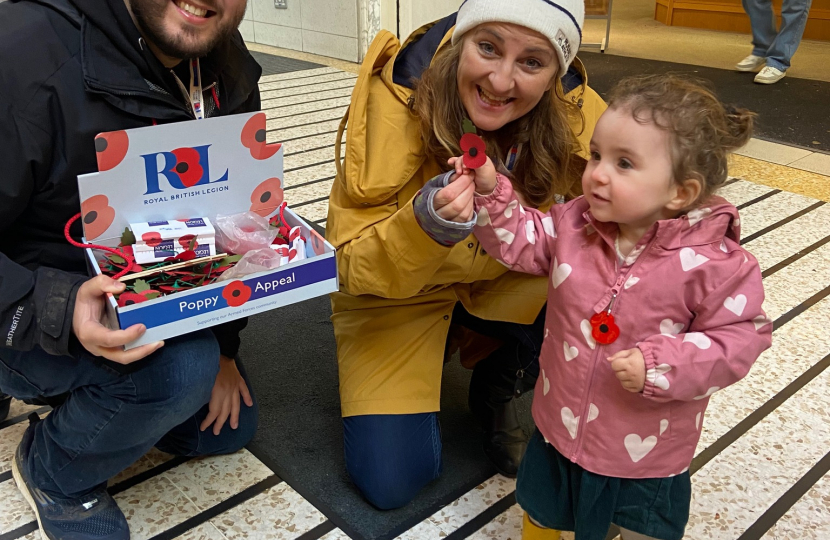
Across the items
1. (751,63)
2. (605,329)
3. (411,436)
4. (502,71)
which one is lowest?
(751,63)

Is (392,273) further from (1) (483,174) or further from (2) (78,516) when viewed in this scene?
(2) (78,516)

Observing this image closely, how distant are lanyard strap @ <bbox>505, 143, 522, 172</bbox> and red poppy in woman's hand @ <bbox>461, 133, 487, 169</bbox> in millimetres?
352

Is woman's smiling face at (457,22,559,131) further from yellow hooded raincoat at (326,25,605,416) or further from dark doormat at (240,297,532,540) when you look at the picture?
dark doormat at (240,297,532,540)

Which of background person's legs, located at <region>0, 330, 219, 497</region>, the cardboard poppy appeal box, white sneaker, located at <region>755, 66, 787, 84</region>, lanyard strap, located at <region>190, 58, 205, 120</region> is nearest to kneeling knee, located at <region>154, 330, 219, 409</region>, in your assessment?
background person's legs, located at <region>0, 330, 219, 497</region>

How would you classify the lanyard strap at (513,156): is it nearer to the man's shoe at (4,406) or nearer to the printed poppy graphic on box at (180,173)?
the printed poppy graphic on box at (180,173)

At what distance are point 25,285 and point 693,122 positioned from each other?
967mm

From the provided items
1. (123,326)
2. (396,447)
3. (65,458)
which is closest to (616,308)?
(396,447)

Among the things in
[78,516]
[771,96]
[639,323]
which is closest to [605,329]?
[639,323]

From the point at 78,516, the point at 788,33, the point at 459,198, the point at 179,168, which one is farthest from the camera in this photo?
the point at 788,33

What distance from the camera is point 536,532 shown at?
3.92ft

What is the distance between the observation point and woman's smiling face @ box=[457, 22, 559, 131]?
4.09ft

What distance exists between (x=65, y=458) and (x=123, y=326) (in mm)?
376

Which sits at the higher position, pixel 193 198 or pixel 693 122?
pixel 693 122

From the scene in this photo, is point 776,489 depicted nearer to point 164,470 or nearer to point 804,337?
point 804,337
